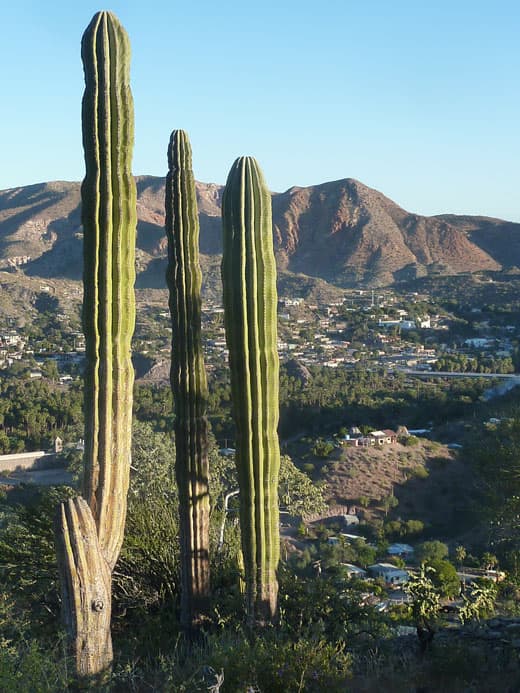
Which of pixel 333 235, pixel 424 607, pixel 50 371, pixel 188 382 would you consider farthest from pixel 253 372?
pixel 333 235

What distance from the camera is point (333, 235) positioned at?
Answer: 110m

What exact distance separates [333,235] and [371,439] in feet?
283

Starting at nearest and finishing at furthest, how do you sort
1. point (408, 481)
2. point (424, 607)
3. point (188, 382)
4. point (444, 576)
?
point (424, 607) → point (188, 382) → point (444, 576) → point (408, 481)

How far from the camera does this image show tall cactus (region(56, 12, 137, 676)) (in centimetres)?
509

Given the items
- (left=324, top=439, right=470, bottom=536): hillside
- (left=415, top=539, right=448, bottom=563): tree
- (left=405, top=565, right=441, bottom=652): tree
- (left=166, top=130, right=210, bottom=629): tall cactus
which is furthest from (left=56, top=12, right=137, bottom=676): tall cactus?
(left=324, top=439, right=470, bottom=536): hillside

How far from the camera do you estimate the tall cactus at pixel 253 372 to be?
5.66 m

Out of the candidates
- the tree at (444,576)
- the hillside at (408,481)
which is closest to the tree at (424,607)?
the tree at (444,576)

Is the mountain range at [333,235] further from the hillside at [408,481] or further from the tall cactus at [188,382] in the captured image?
the tall cactus at [188,382]

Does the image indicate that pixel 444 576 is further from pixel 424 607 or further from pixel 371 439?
pixel 371 439

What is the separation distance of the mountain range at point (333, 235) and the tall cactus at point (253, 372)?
85601mm

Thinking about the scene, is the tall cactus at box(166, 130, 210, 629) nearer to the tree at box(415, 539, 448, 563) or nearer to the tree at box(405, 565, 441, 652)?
the tree at box(405, 565, 441, 652)

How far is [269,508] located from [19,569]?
2.43 meters

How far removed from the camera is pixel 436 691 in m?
4.73

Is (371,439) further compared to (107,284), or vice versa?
(371,439)
